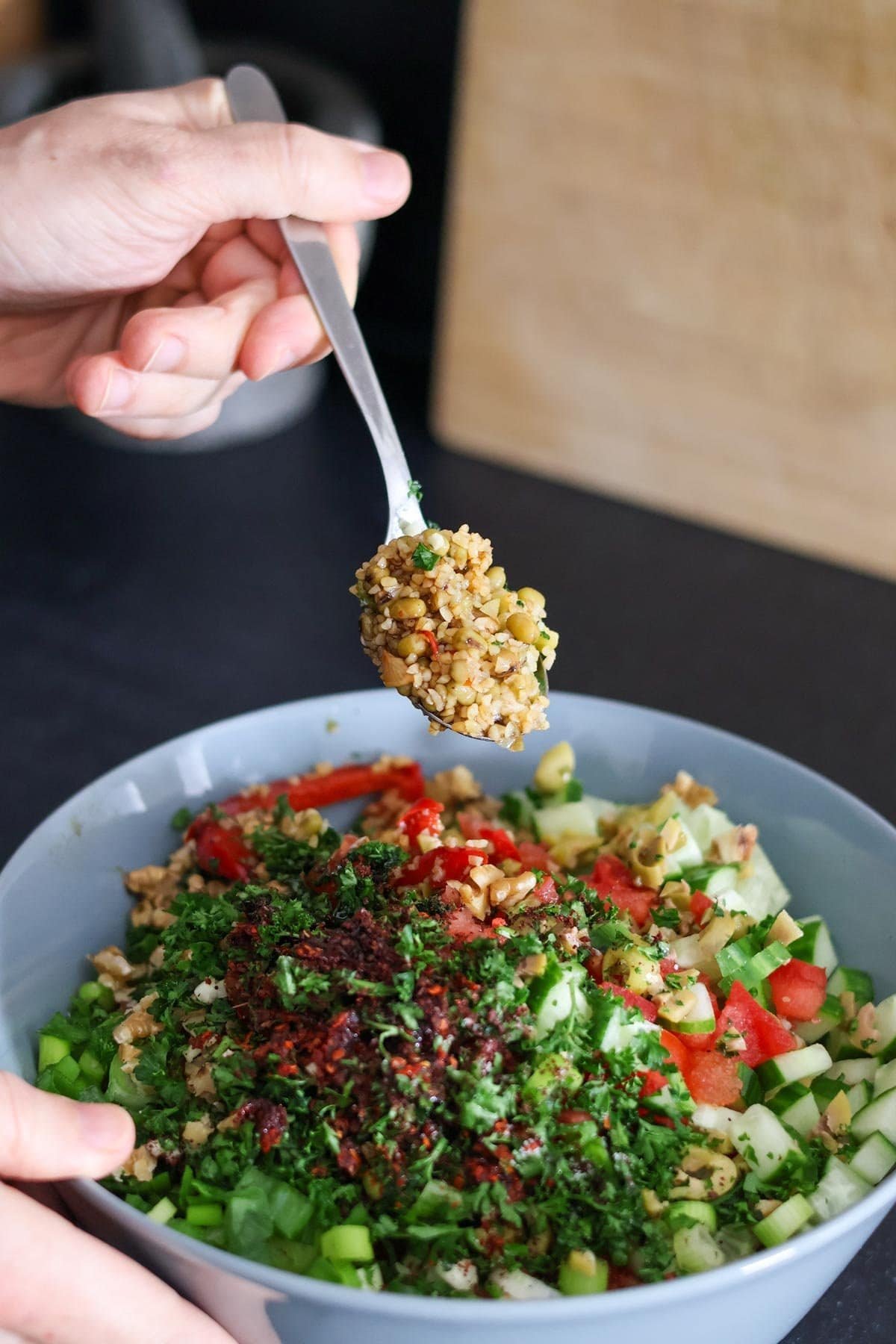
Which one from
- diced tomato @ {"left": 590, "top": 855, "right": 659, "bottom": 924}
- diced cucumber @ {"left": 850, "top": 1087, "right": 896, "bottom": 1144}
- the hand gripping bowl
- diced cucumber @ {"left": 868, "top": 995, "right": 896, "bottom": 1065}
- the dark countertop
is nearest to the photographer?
the hand gripping bowl

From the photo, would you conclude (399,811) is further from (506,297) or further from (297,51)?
(297,51)

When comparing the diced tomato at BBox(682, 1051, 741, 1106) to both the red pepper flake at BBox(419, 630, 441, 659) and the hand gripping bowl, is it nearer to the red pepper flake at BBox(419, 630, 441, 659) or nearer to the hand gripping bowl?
the hand gripping bowl

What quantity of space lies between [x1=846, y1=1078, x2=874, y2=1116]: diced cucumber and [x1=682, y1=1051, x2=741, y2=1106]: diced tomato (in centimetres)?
11

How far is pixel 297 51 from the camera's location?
301cm

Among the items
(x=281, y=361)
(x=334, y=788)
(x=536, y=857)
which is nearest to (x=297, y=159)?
(x=281, y=361)

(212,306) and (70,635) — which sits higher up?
(212,306)

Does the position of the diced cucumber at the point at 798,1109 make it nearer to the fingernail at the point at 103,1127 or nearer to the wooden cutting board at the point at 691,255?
the fingernail at the point at 103,1127

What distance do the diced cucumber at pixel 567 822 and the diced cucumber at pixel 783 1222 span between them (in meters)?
0.54

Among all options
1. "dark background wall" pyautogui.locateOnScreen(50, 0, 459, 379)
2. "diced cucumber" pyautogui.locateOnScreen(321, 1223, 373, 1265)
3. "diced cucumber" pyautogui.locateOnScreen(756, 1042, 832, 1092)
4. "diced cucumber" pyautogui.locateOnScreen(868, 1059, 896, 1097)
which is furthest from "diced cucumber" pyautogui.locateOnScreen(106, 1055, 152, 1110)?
"dark background wall" pyautogui.locateOnScreen(50, 0, 459, 379)

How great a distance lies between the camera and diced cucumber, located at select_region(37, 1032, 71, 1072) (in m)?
1.27

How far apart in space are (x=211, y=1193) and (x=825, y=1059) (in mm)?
591

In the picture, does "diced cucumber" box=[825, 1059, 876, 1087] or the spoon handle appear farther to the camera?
the spoon handle

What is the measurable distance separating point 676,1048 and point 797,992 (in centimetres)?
20

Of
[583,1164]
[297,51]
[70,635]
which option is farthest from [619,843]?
[297,51]
